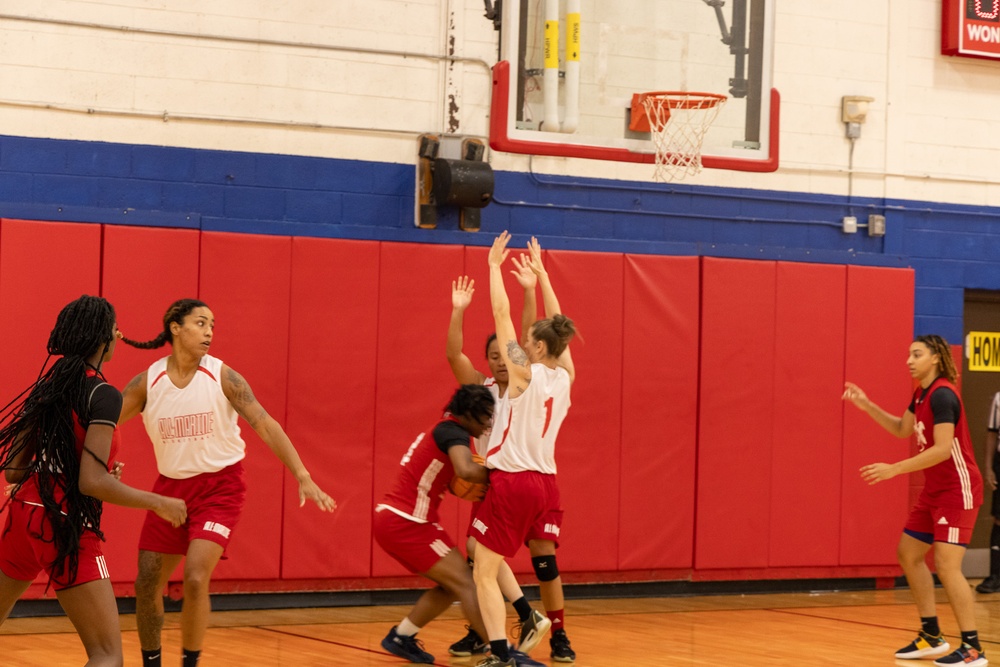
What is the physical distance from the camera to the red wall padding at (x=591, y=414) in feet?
31.9

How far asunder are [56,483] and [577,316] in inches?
219

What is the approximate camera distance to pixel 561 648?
23.7ft

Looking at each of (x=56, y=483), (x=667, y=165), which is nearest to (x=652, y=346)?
(x=667, y=165)

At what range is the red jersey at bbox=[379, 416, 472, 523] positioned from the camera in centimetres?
680

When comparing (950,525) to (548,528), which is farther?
(950,525)

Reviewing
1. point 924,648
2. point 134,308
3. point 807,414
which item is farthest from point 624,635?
point 134,308

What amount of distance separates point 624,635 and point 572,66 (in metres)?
3.99

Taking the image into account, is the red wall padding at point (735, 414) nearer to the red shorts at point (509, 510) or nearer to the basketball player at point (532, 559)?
the basketball player at point (532, 559)

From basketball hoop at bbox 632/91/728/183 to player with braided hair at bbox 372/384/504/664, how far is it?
11.5ft

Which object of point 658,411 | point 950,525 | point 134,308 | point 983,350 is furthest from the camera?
point 983,350

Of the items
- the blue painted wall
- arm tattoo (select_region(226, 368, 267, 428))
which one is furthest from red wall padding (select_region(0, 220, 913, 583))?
arm tattoo (select_region(226, 368, 267, 428))

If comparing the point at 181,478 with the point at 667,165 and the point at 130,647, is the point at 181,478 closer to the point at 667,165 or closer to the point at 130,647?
the point at 130,647

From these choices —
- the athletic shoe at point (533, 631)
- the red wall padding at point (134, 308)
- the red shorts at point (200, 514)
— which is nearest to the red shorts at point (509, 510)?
the athletic shoe at point (533, 631)

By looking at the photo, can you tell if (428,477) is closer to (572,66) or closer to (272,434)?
(272,434)
